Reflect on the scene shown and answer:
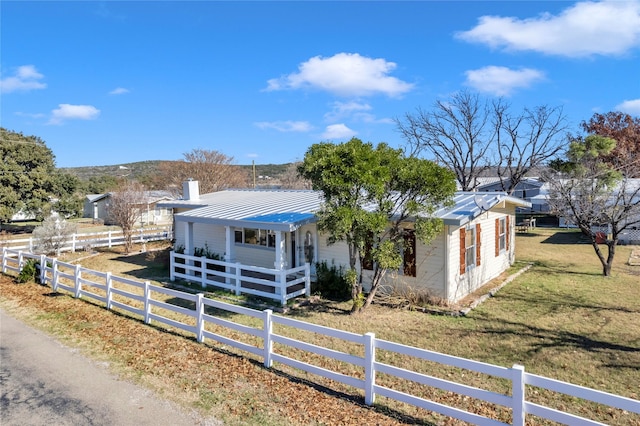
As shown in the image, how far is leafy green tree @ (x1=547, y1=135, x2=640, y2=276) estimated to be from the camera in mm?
14789

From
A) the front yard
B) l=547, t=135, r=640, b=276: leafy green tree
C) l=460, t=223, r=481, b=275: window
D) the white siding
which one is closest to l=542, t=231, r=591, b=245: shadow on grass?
l=547, t=135, r=640, b=276: leafy green tree

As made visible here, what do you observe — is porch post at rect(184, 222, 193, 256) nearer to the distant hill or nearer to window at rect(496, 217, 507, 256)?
window at rect(496, 217, 507, 256)

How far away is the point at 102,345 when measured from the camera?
818cm

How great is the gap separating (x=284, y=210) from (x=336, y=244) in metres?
2.32

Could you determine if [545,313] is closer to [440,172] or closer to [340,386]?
[440,172]

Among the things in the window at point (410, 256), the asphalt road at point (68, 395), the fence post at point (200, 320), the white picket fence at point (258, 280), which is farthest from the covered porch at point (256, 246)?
the asphalt road at point (68, 395)

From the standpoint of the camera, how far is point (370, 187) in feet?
31.5

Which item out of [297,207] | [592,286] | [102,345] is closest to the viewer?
[102,345]

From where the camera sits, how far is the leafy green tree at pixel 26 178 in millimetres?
33875

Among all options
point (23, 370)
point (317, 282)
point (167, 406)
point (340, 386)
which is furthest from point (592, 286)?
point (23, 370)

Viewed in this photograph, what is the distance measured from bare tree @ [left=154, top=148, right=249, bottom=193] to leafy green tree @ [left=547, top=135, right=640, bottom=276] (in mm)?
31091

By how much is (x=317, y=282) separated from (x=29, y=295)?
28.6 feet

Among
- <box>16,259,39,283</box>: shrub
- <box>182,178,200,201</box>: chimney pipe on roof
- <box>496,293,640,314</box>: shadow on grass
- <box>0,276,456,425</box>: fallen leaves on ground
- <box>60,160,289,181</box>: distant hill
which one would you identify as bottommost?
<box>496,293,640,314</box>: shadow on grass

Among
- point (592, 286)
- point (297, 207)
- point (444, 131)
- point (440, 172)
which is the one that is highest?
point (444, 131)
